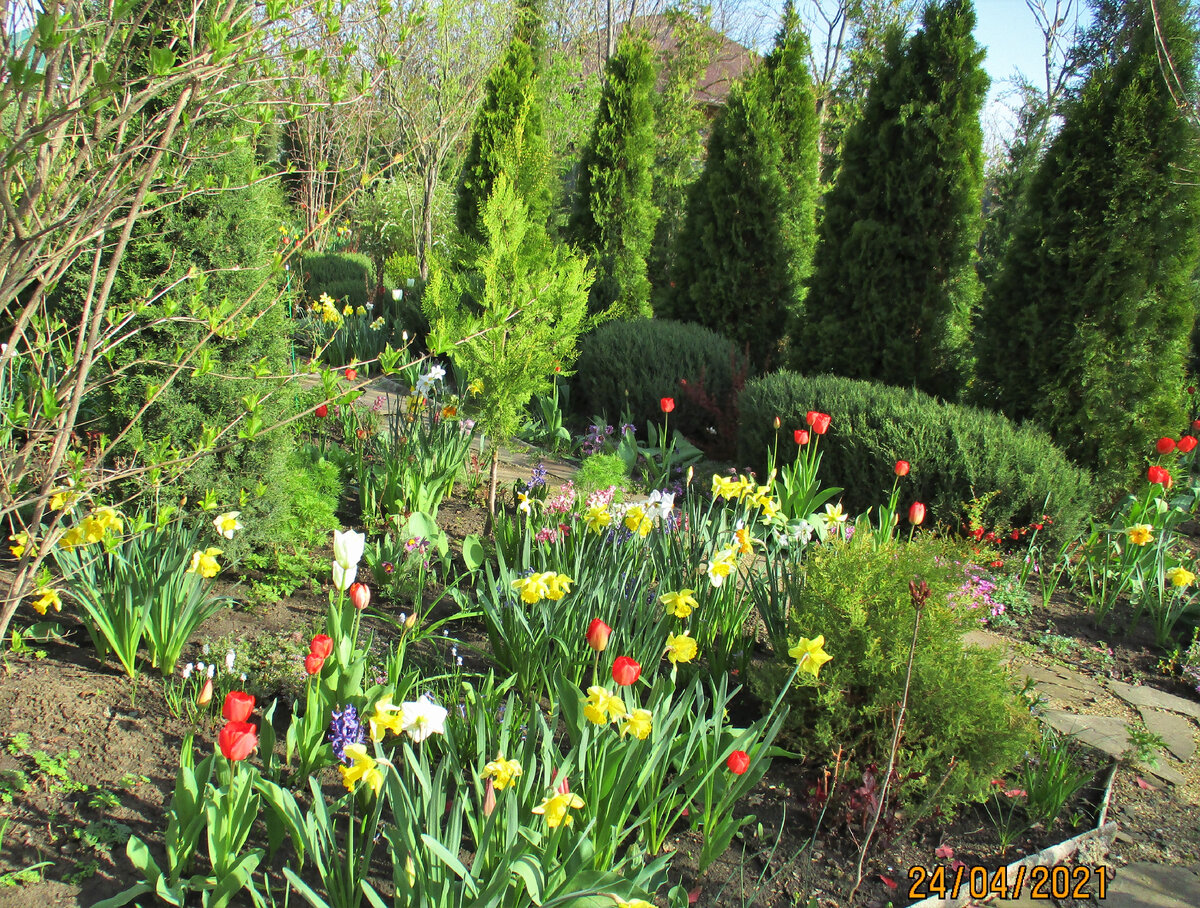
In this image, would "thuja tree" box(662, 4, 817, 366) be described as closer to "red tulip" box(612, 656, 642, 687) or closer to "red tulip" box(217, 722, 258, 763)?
"red tulip" box(612, 656, 642, 687)

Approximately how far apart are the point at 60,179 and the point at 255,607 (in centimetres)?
163

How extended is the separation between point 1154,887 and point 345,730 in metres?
2.08

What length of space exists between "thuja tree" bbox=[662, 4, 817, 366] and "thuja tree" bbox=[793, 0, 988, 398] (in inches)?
51.4

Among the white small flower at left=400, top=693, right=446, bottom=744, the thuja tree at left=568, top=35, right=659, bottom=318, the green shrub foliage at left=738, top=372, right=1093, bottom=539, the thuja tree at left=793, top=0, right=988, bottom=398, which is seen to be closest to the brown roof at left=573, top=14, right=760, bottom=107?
the thuja tree at left=568, top=35, right=659, bottom=318

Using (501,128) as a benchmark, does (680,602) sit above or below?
below

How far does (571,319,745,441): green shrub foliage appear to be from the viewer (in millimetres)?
6250

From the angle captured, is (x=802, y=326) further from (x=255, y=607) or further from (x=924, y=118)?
(x=255, y=607)

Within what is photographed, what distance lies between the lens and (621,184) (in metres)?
8.27

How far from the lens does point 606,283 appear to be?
8.17 meters

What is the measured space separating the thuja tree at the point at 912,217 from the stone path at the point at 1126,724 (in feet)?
9.27

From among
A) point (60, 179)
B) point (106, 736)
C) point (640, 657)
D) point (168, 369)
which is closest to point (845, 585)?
point (640, 657)

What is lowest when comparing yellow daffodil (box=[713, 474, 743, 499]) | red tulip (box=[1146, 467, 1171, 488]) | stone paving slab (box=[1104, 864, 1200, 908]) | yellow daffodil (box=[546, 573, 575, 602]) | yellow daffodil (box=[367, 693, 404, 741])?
stone paving slab (box=[1104, 864, 1200, 908])
